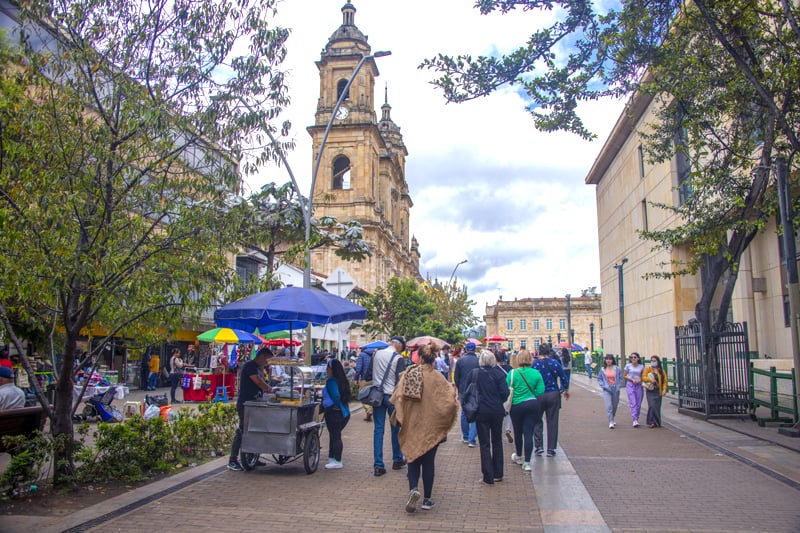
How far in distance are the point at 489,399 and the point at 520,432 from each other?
1.69 metres

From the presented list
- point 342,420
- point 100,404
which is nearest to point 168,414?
point 100,404

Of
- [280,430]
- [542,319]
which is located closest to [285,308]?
[280,430]

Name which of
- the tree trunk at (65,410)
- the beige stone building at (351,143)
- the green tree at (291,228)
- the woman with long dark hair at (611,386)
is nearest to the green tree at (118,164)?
the tree trunk at (65,410)

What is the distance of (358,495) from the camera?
747cm

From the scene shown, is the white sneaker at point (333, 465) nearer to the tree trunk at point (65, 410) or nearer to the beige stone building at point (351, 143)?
the tree trunk at point (65, 410)

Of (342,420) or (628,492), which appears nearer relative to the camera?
(628,492)

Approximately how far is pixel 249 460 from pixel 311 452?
86 cm

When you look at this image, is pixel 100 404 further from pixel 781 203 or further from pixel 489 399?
pixel 781 203

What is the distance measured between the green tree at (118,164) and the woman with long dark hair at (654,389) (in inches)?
380

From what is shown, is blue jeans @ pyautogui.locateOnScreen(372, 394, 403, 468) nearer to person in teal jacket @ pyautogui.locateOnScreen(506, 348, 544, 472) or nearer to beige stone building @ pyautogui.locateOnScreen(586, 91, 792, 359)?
person in teal jacket @ pyautogui.locateOnScreen(506, 348, 544, 472)

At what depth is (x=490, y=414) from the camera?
8.10 metres

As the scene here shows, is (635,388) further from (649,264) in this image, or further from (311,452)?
(649,264)

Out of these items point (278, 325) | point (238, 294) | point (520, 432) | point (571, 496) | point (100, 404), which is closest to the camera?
point (571, 496)

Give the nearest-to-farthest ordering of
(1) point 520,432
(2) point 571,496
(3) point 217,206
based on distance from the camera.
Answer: (2) point 571,496
(3) point 217,206
(1) point 520,432
